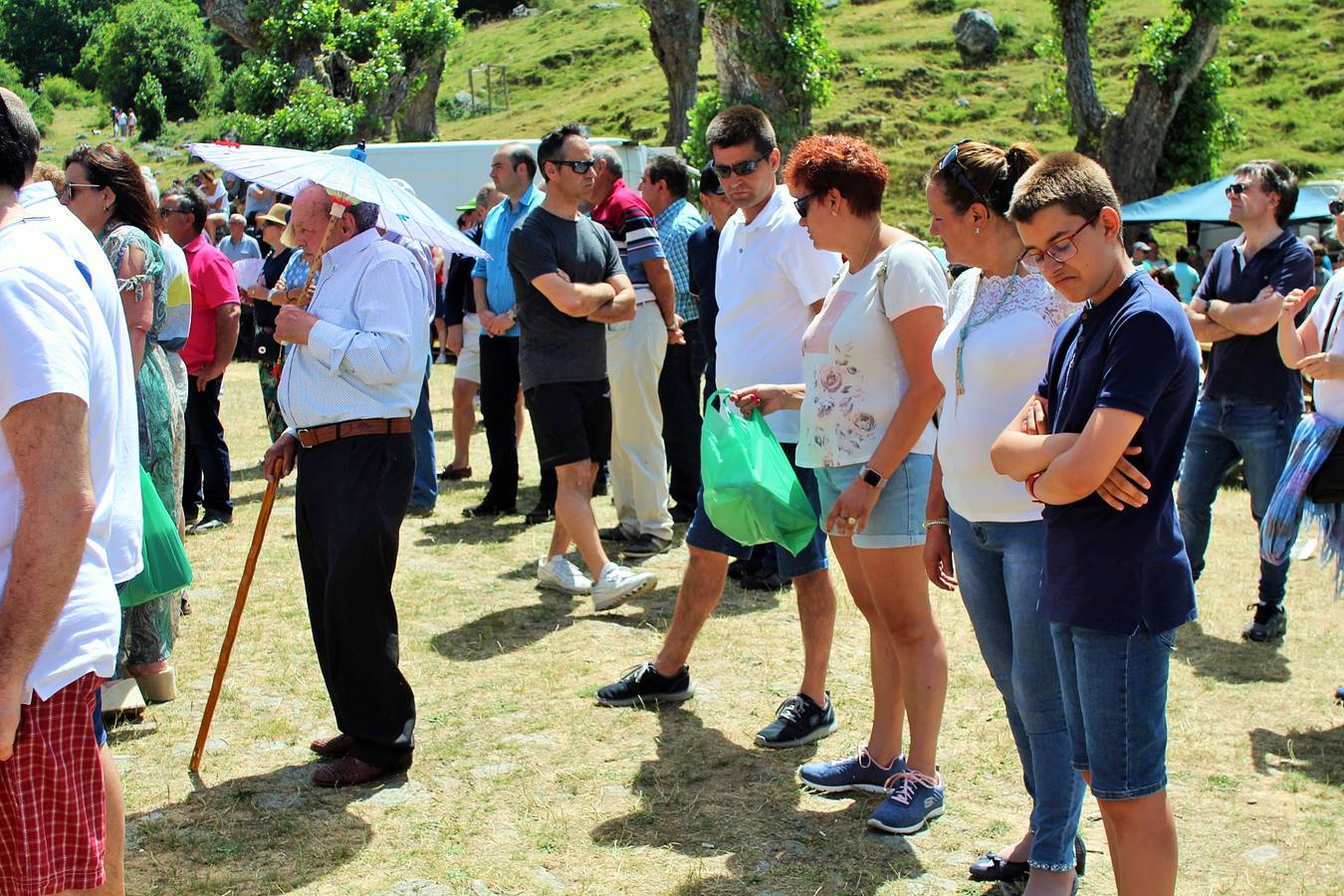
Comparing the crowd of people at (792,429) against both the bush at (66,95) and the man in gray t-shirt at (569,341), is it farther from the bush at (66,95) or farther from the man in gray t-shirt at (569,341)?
the bush at (66,95)

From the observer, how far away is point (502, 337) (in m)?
7.88

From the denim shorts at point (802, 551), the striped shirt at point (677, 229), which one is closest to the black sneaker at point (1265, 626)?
the denim shorts at point (802, 551)

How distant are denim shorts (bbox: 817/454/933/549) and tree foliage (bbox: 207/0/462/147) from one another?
72.1 feet

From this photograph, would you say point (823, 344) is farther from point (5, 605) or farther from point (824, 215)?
point (5, 605)

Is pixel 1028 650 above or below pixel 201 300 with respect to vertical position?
below

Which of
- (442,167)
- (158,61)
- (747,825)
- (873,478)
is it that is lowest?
(747,825)

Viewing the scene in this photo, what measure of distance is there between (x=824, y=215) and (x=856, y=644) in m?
2.46

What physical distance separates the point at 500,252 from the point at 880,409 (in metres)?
4.20

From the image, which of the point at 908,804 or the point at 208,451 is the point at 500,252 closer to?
the point at 208,451

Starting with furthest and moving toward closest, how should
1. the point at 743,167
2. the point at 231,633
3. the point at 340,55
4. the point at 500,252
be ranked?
the point at 340,55
the point at 500,252
the point at 743,167
the point at 231,633

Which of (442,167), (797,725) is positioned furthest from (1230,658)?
(442,167)

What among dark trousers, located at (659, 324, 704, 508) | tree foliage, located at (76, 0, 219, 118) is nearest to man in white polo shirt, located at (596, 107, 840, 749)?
dark trousers, located at (659, 324, 704, 508)

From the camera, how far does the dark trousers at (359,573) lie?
3.93m

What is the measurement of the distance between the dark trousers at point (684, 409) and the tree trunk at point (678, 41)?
1853 centimetres
